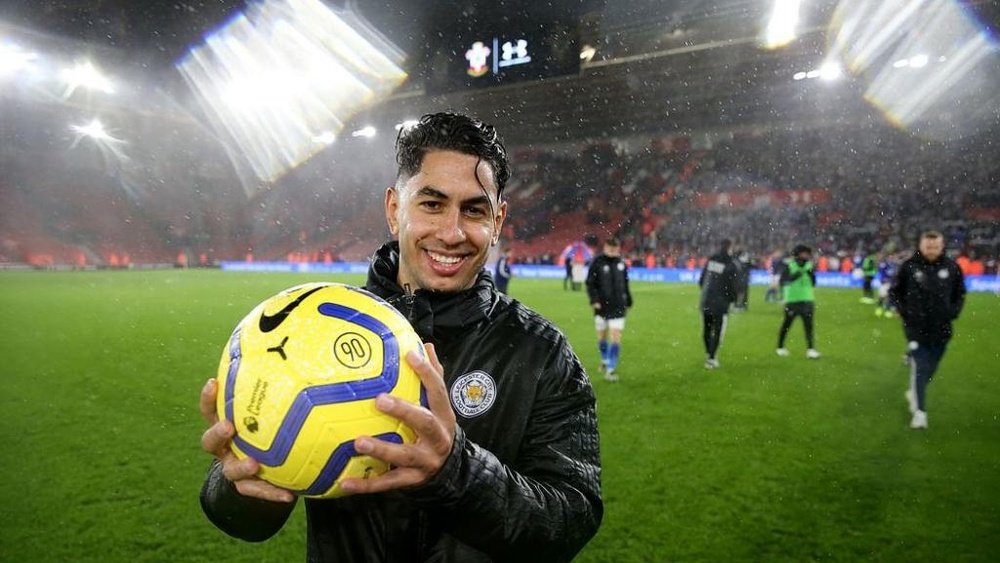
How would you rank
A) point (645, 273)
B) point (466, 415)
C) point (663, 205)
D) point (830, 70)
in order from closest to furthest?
1. point (466, 415)
2. point (830, 70)
3. point (645, 273)
4. point (663, 205)

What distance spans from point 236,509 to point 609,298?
6925mm

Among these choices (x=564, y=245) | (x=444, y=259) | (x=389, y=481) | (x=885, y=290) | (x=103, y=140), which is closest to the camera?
(x=389, y=481)

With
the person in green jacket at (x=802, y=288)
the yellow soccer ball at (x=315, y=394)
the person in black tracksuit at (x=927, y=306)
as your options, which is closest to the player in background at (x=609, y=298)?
the person in black tracksuit at (x=927, y=306)

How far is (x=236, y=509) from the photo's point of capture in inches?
55.7

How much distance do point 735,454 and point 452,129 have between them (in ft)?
15.1

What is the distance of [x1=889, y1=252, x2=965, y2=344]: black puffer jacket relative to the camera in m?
5.81

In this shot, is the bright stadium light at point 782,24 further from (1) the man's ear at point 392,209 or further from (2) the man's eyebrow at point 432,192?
(2) the man's eyebrow at point 432,192

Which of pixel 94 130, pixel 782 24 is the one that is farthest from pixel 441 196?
pixel 94 130

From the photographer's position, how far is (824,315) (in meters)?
14.7

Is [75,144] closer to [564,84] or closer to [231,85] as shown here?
[231,85]

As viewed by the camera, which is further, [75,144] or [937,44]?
[75,144]

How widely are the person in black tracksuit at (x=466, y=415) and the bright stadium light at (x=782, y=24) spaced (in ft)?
56.2

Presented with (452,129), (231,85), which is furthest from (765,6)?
(231,85)

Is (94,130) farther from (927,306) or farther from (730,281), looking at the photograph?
(927,306)
